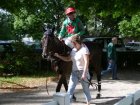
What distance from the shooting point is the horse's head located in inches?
417

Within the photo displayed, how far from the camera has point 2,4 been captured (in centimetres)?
1903

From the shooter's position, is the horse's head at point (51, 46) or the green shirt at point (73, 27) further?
the green shirt at point (73, 27)

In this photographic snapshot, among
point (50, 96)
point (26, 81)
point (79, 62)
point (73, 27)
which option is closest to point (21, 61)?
point (26, 81)

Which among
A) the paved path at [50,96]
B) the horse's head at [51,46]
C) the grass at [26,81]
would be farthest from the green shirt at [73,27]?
the grass at [26,81]

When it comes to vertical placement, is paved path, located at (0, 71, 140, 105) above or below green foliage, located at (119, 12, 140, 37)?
below

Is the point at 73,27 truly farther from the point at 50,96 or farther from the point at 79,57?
the point at 50,96

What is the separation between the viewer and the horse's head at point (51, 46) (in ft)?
34.8

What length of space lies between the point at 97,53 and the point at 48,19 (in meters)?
24.2

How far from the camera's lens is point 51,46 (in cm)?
1068

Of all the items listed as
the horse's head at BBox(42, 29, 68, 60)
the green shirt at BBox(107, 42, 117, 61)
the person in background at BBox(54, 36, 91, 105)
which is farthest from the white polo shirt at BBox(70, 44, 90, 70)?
the green shirt at BBox(107, 42, 117, 61)

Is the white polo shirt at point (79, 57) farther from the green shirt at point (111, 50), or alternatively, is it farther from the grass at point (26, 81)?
the green shirt at point (111, 50)

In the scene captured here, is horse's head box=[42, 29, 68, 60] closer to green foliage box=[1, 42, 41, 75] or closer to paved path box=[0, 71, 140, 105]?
paved path box=[0, 71, 140, 105]

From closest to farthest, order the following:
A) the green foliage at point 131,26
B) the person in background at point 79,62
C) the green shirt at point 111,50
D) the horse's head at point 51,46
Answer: the person in background at point 79,62 < the horse's head at point 51,46 < the green shirt at point 111,50 < the green foliage at point 131,26

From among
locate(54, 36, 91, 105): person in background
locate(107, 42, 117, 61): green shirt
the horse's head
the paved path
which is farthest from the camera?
locate(107, 42, 117, 61): green shirt
